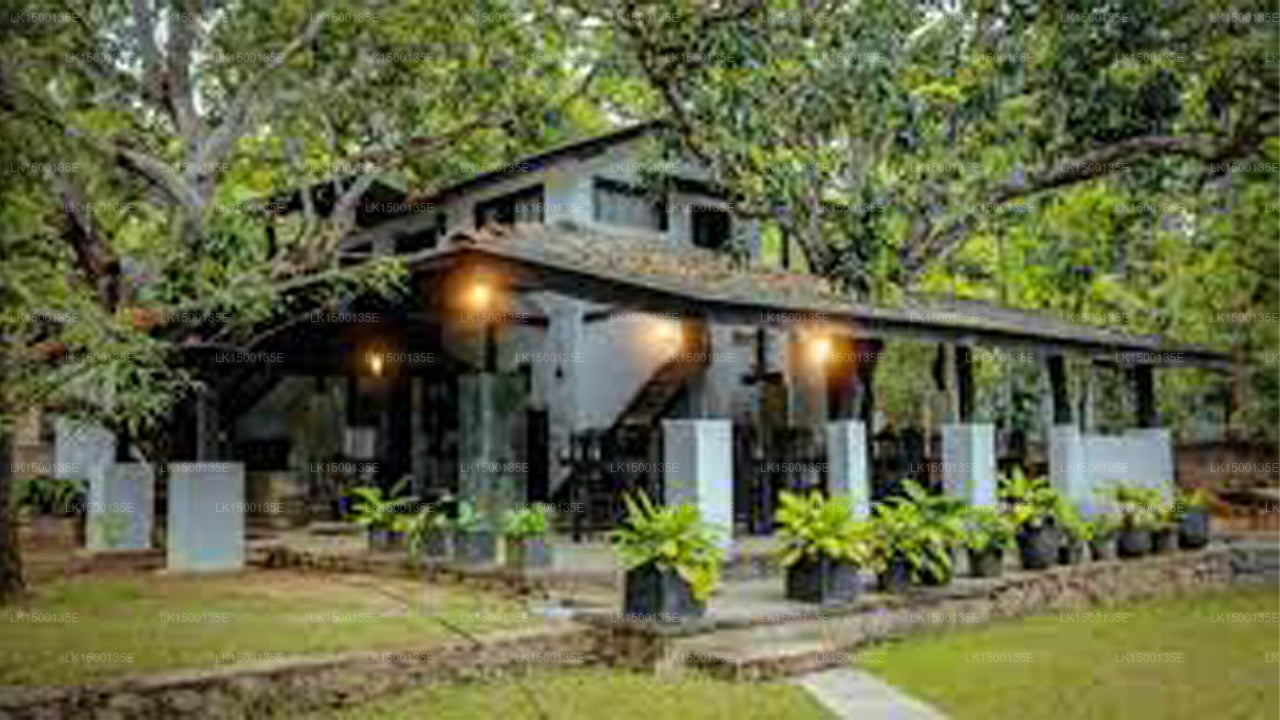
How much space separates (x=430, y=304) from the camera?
478 inches

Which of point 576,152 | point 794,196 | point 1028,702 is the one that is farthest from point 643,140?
point 1028,702

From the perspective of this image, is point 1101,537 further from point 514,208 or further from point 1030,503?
point 514,208

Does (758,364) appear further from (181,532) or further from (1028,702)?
(1028,702)

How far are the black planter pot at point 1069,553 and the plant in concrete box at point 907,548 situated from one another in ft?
7.86

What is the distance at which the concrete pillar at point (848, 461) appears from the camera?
11.1 meters

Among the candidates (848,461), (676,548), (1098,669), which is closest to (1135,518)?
(848,461)

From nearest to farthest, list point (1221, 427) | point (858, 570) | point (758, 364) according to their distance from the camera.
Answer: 1. point (858, 570)
2. point (758, 364)
3. point (1221, 427)

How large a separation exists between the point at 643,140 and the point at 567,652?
34.1 feet

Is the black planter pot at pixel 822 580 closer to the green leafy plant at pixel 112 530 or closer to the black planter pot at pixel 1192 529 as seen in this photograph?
the black planter pot at pixel 1192 529

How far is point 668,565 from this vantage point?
8055mm

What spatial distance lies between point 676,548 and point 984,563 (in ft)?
13.5

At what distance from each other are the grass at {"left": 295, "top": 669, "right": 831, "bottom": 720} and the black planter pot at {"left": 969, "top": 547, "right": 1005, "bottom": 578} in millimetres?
4014

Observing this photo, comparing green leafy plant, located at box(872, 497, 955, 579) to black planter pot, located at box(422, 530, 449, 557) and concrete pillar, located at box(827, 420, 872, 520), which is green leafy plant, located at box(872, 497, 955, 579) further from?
black planter pot, located at box(422, 530, 449, 557)

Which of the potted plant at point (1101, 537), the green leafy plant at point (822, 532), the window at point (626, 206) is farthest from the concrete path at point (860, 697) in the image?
the window at point (626, 206)
